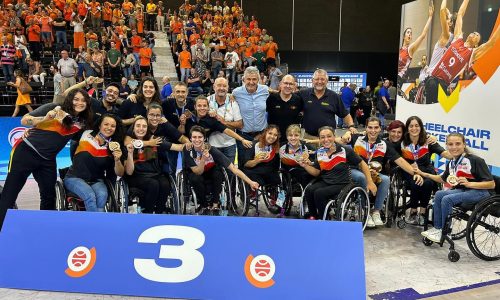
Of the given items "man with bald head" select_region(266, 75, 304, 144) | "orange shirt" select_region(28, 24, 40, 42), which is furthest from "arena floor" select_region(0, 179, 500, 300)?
"orange shirt" select_region(28, 24, 40, 42)

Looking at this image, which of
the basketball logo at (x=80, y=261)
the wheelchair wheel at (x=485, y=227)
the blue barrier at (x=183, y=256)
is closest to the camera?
the blue barrier at (x=183, y=256)

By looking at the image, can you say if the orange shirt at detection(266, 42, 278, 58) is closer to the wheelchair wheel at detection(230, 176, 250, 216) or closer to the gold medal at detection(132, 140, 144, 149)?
the wheelchair wheel at detection(230, 176, 250, 216)

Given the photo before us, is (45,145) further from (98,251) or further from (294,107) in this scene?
(294,107)

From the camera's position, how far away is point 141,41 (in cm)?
1205

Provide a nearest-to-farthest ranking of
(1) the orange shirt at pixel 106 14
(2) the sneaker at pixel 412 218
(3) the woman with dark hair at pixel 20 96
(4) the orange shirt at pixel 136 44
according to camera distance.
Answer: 1. (2) the sneaker at pixel 412 218
2. (3) the woman with dark hair at pixel 20 96
3. (4) the orange shirt at pixel 136 44
4. (1) the orange shirt at pixel 106 14

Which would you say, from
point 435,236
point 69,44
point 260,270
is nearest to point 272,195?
point 435,236

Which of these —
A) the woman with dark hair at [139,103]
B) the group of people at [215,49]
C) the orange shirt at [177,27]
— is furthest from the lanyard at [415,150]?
the orange shirt at [177,27]

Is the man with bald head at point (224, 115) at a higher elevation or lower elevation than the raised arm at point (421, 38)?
lower

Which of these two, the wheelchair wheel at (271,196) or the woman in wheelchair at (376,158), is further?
the wheelchair wheel at (271,196)

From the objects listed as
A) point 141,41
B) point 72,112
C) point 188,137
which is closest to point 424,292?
point 188,137

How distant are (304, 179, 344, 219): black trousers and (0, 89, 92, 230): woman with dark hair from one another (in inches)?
80.8

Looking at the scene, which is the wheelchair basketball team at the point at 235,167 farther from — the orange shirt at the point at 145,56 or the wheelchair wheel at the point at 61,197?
the orange shirt at the point at 145,56

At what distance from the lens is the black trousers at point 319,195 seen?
3650mm

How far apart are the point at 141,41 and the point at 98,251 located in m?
10.5
